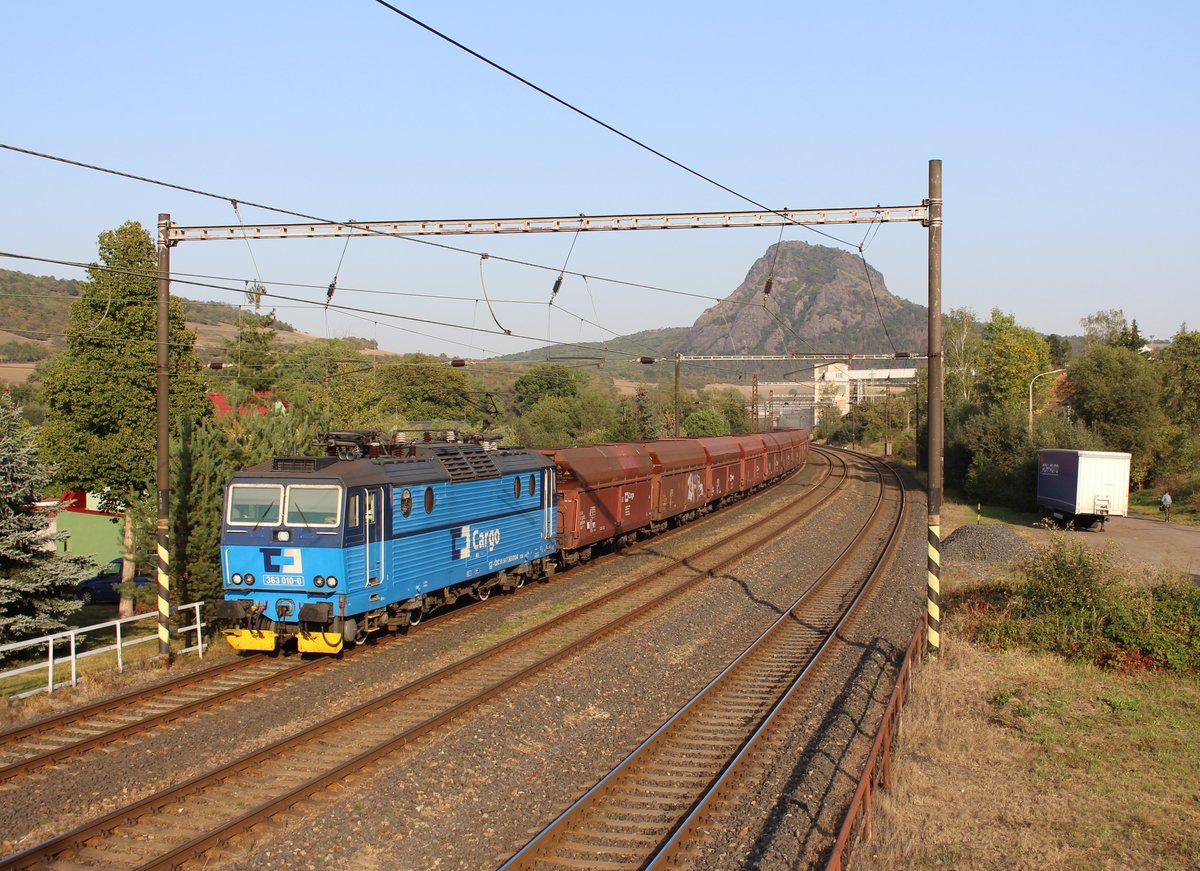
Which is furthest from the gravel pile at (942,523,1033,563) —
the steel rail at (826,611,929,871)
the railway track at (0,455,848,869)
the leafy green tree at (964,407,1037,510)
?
the leafy green tree at (964,407,1037,510)

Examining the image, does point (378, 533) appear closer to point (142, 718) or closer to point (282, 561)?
point (282, 561)

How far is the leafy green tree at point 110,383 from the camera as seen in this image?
2730 cm

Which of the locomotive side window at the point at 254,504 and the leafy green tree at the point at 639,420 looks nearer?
the locomotive side window at the point at 254,504

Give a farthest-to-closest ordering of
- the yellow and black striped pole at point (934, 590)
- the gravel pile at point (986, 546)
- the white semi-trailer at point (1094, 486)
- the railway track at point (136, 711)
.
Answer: the white semi-trailer at point (1094, 486)
the gravel pile at point (986, 546)
the yellow and black striped pole at point (934, 590)
the railway track at point (136, 711)

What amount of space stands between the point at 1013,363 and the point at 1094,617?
180 feet

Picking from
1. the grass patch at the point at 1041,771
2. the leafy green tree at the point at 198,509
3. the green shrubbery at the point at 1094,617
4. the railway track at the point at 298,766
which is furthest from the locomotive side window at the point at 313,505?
the green shrubbery at the point at 1094,617

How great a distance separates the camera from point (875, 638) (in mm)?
17688

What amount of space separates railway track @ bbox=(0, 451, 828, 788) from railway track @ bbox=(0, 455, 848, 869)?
2086mm

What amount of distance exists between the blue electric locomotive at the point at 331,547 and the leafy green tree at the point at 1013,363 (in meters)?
56.2

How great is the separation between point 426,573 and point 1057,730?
1024cm

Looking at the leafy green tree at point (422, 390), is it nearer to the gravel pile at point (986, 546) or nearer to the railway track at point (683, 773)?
the gravel pile at point (986, 546)

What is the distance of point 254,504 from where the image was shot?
15367 mm

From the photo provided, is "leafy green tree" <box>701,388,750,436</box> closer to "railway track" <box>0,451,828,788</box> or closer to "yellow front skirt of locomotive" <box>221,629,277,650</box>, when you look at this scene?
"yellow front skirt of locomotive" <box>221,629,277,650</box>

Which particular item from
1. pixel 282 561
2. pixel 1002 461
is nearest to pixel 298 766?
Answer: pixel 282 561
